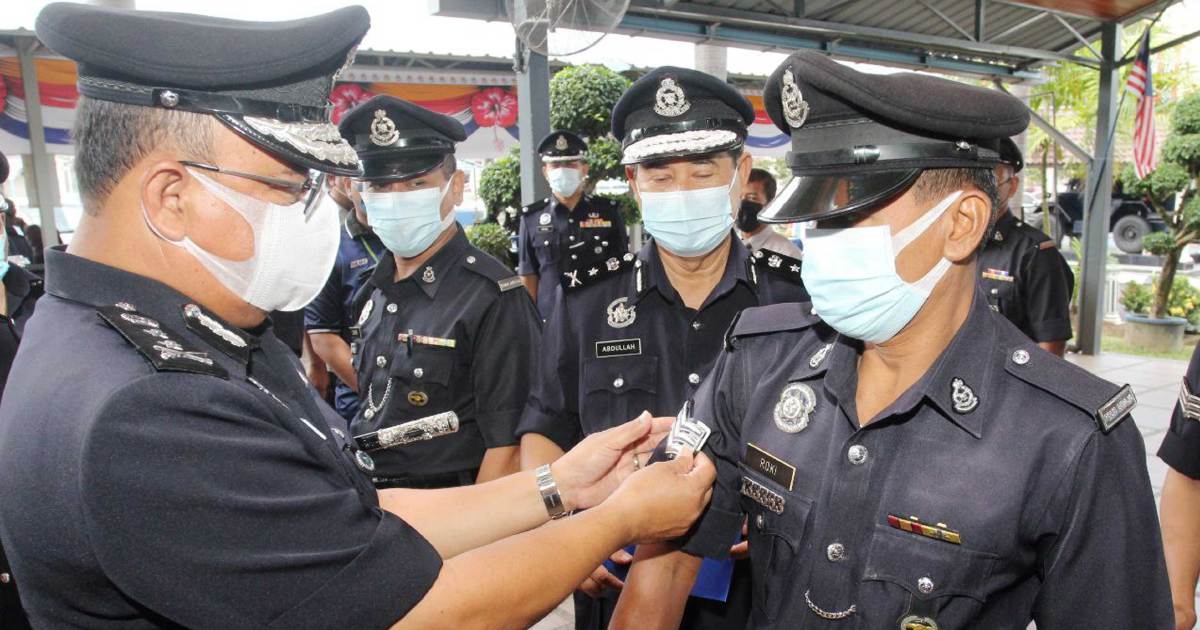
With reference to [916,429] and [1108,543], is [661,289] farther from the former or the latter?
[1108,543]

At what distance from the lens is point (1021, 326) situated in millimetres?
4285

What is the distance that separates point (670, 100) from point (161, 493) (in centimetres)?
202

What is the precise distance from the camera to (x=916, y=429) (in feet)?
4.98

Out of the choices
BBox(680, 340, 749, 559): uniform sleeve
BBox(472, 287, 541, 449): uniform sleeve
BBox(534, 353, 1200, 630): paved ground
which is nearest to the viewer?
BBox(680, 340, 749, 559): uniform sleeve

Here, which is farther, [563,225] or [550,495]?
[563,225]

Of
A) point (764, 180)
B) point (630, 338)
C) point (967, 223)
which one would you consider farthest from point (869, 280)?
point (764, 180)

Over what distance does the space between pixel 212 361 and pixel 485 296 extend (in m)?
1.65

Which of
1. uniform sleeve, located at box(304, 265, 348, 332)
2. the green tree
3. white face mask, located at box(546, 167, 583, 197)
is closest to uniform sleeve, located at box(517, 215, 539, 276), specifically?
white face mask, located at box(546, 167, 583, 197)

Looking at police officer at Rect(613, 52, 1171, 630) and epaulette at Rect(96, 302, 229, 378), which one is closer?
epaulette at Rect(96, 302, 229, 378)

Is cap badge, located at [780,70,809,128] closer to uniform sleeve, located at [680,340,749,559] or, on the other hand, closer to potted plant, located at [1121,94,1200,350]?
uniform sleeve, located at [680,340,749,559]

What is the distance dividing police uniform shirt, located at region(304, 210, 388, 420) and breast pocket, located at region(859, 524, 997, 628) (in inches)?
116

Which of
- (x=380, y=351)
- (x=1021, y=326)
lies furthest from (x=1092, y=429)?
(x=1021, y=326)

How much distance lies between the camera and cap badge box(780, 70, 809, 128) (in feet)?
5.28

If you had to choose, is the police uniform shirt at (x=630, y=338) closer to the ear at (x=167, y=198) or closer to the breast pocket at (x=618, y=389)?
the breast pocket at (x=618, y=389)
